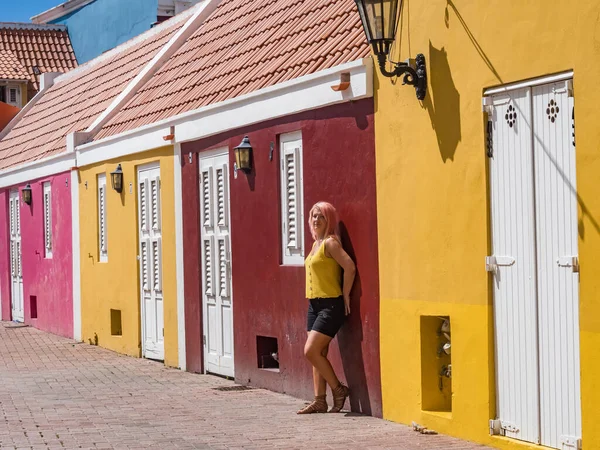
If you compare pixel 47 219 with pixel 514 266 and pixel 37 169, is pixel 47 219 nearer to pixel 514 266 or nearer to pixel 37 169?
pixel 37 169

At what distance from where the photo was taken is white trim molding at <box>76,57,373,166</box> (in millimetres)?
10414

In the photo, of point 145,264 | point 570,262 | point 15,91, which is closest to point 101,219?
point 145,264

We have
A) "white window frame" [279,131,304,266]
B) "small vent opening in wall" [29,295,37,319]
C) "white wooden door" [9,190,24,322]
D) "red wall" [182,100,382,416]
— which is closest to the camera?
"red wall" [182,100,382,416]

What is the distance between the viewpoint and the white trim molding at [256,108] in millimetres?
10414

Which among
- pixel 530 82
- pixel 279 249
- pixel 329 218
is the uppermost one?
pixel 530 82

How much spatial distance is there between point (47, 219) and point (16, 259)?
10.5 ft

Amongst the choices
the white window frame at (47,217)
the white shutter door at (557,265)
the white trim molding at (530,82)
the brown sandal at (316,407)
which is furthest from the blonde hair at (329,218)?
the white window frame at (47,217)

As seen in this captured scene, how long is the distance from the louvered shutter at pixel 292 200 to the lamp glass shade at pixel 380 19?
2.31m

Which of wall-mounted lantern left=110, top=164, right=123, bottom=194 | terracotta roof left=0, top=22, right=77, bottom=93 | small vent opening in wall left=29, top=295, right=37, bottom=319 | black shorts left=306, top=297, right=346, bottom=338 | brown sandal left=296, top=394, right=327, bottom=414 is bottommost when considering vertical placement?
brown sandal left=296, top=394, right=327, bottom=414

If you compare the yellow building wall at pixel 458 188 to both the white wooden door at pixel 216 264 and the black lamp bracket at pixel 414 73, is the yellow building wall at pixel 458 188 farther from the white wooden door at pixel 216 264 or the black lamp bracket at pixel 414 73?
the white wooden door at pixel 216 264

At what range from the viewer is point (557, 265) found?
25.7 feet

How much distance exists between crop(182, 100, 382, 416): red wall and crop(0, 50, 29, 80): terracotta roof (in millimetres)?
17598

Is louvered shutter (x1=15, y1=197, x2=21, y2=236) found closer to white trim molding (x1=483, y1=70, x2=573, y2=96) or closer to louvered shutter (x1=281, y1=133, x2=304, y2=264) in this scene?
louvered shutter (x1=281, y1=133, x2=304, y2=264)

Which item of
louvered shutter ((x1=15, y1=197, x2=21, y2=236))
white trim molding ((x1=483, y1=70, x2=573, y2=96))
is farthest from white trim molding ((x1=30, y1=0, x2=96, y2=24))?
white trim molding ((x1=483, y1=70, x2=573, y2=96))
